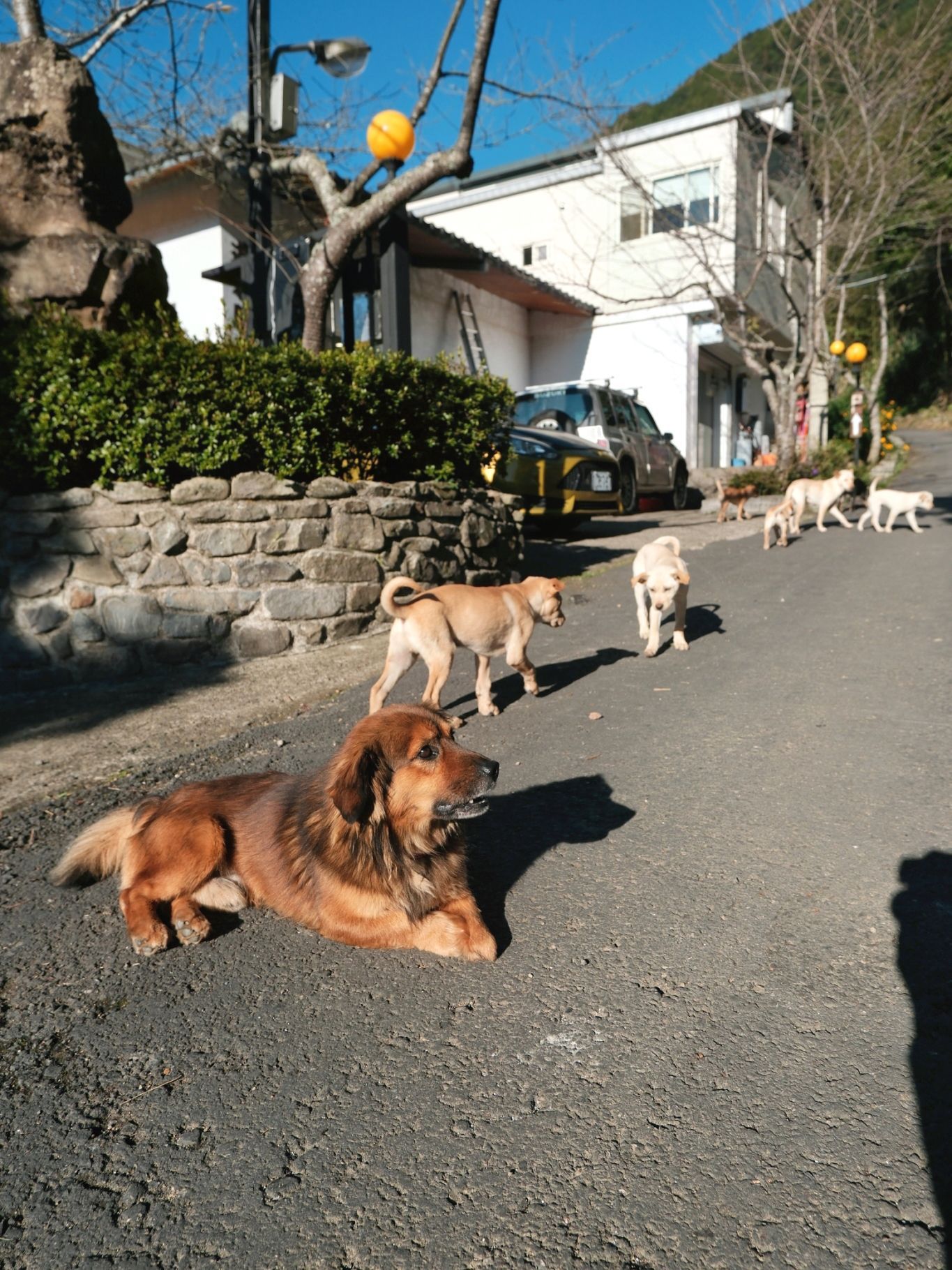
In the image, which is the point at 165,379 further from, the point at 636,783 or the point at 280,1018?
the point at 280,1018

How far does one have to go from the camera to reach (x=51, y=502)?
22.8 feet

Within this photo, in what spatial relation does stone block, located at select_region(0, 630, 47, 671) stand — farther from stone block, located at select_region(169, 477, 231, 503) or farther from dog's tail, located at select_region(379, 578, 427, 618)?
dog's tail, located at select_region(379, 578, 427, 618)

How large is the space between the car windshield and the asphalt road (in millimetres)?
11773

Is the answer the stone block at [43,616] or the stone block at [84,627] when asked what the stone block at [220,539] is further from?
the stone block at [43,616]

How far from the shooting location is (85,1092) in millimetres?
2195

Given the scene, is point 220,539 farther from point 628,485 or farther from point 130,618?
point 628,485

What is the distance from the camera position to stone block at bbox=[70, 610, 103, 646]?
698 cm

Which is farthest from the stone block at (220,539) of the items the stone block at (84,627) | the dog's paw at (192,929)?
the dog's paw at (192,929)

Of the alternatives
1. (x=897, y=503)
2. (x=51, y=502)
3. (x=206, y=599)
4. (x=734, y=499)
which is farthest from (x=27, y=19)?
(x=897, y=503)

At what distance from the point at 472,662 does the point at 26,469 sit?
403 cm

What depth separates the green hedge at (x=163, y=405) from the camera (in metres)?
6.78

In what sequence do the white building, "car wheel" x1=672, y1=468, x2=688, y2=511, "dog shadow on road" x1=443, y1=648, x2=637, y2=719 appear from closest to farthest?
1. "dog shadow on road" x1=443, y1=648, x2=637, y2=719
2. "car wheel" x1=672, y1=468, x2=688, y2=511
3. the white building

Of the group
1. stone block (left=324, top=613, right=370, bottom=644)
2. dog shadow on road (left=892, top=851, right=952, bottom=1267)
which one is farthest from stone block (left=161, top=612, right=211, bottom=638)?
dog shadow on road (left=892, top=851, right=952, bottom=1267)

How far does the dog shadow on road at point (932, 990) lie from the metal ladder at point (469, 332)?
1641 cm
